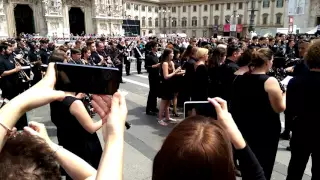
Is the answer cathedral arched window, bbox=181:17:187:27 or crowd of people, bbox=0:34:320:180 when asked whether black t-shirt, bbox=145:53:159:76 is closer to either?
crowd of people, bbox=0:34:320:180

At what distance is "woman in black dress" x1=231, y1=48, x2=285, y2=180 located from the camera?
301 cm

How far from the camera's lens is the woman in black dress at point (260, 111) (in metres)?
3.01

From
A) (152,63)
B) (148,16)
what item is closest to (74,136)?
(152,63)

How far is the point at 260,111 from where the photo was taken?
306 cm

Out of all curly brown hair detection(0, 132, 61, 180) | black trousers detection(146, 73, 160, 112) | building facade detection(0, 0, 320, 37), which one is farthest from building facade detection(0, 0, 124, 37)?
curly brown hair detection(0, 132, 61, 180)

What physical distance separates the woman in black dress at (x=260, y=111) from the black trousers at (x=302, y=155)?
24 cm

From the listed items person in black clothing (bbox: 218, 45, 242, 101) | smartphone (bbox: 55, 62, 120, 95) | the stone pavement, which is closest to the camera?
smartphone (bbox: 55, 62, 120, 95)

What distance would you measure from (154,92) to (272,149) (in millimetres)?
4512

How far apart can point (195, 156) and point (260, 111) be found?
229 centimetres

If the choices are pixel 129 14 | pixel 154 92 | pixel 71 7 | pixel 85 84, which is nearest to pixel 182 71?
pixel 154 92

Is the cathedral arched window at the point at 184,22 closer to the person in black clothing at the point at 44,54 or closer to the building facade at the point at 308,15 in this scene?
the building facade at the point at 308,15

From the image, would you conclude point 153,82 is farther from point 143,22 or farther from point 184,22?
point 184,22

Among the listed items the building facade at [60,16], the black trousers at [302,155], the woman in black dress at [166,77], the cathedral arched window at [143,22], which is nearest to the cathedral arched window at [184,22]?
the cathedral arched window at [143,22]

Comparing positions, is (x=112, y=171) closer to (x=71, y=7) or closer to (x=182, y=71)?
(x=182, y=71)
